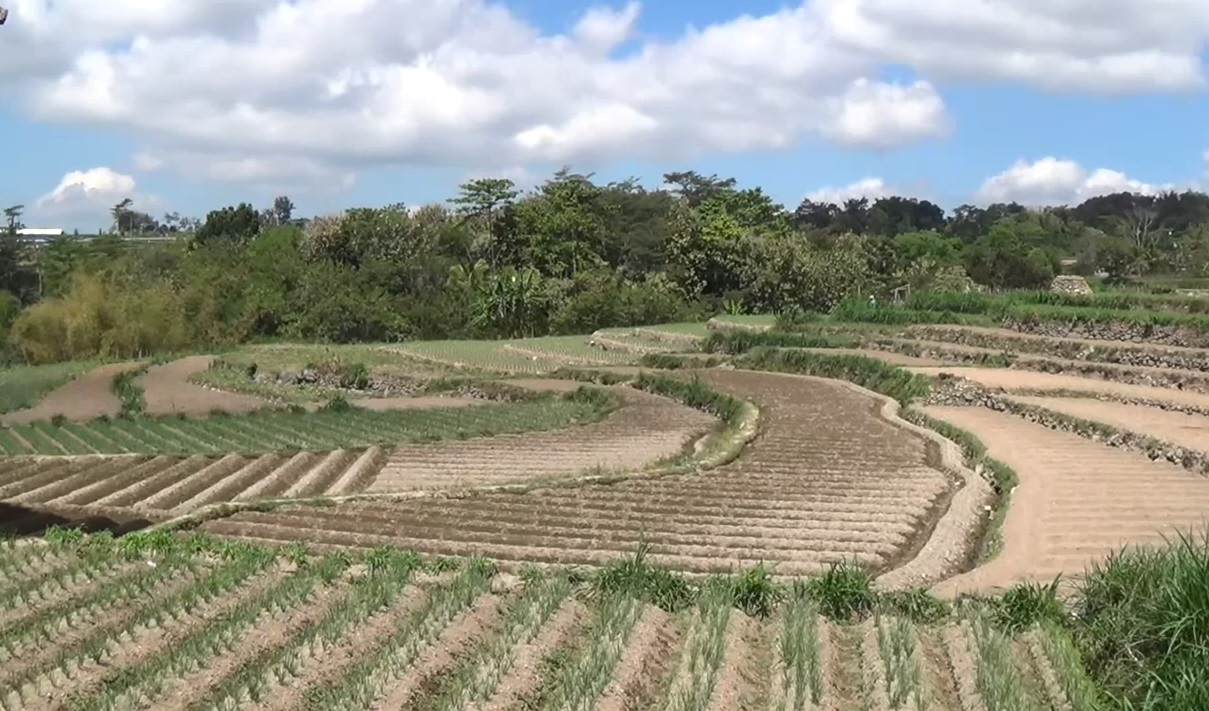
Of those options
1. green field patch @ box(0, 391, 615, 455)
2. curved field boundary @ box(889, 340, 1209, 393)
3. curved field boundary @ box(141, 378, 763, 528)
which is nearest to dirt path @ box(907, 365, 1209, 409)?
curved field boundary @ box(889, 340, 1209, 393)

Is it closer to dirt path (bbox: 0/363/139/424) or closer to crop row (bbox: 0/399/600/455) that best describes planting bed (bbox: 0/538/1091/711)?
crop row (bbox: 0/399/600/455)

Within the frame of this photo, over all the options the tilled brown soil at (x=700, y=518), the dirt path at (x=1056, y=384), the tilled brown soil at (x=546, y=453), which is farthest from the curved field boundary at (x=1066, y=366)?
the tilled brown soil at (x=546, y=453)

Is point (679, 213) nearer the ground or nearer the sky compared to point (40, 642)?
nearer the sky

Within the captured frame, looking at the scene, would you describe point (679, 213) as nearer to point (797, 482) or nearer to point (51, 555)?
point (797, 482)

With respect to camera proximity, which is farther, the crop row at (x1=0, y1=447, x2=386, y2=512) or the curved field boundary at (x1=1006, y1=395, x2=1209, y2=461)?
the curved field boundary at (x1=1006, y1=395, x2=1209, y2=461)

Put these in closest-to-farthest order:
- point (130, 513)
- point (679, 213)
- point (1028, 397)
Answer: point (130, 513), point (1028, 397), point (679, 213)

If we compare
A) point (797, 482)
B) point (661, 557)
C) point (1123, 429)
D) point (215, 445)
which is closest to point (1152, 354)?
point (1123, 429)

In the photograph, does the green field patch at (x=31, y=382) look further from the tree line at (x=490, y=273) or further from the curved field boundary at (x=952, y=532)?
the curved field boundary at (x=952, y=532)
